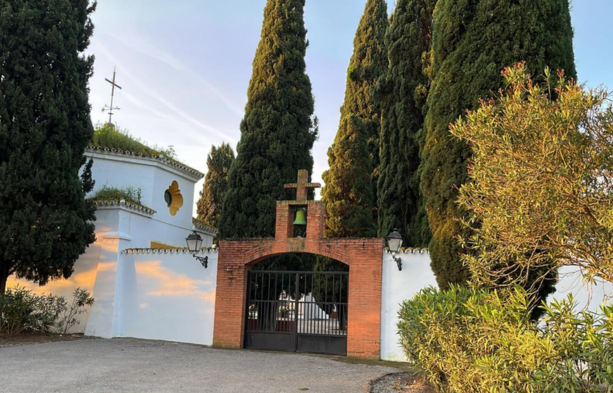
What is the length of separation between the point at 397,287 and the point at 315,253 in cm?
185

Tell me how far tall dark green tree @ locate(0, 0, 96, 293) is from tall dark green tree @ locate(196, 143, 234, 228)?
48.5 feet

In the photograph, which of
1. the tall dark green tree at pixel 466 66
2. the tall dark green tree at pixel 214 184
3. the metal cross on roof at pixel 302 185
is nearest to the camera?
the tall dark green tree at pixel 466 66

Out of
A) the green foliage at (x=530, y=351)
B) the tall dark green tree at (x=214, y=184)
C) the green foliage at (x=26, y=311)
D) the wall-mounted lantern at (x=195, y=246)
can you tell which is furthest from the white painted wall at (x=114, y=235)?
the tall dark green tree at (x=214, y=184)

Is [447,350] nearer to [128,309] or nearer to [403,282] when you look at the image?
[403,282]

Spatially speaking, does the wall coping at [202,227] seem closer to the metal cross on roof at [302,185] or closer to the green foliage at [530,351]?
the metal cross on roof at [302,185]

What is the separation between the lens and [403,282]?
10.2 meters

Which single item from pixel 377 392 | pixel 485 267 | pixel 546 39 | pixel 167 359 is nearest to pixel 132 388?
pixel 167 359

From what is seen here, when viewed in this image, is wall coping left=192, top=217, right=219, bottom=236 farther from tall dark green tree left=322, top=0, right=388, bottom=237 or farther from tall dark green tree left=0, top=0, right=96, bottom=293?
tall dark green tree left=0, top=0, right=96, bottom=293

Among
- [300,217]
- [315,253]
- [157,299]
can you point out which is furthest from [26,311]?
[315,253]

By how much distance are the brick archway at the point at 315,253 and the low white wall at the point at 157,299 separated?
423mm

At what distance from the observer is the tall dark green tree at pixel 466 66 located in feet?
25.8

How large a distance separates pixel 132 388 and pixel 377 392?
3.29 m

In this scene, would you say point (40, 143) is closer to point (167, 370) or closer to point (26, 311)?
point (26, 311)

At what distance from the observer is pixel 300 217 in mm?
10906
